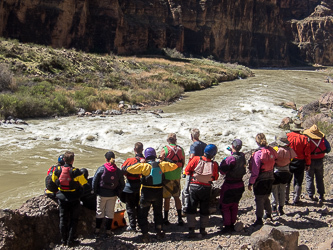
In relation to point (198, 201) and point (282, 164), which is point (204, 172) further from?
point (282, 164)

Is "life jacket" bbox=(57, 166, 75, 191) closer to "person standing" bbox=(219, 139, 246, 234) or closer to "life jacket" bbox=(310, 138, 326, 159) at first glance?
"person standing" bbox=(219, 139, 246, 234)

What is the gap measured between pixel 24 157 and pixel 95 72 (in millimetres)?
18606

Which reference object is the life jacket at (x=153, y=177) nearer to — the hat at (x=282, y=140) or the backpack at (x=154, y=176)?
the backpack at (x=154, y=176)

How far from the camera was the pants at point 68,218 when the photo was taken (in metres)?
5.29

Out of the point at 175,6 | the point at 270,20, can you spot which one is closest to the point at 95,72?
the point at 175,6

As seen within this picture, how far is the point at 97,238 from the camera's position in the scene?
218 inches

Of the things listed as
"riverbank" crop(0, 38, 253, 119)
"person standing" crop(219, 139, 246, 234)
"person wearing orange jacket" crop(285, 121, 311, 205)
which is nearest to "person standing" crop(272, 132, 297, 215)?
"person wearing orange jacket" crop(285, 121, 311, 205)

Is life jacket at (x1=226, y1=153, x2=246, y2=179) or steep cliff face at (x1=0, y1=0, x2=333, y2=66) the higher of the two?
steep cliff face at (x1=0, y1=0, x2=333, y2=66)

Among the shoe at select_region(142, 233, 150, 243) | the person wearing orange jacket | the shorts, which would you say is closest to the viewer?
the shoe at select_region(142, 233, 150, 243)

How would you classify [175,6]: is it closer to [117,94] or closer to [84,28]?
[84,28]

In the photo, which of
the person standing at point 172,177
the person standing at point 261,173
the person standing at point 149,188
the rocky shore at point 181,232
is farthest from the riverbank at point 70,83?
the person standing at point 261,173

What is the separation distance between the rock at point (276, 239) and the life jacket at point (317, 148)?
2870 millimetres

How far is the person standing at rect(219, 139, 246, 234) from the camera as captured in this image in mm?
5438

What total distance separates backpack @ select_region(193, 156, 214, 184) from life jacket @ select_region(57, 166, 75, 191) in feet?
6.77
